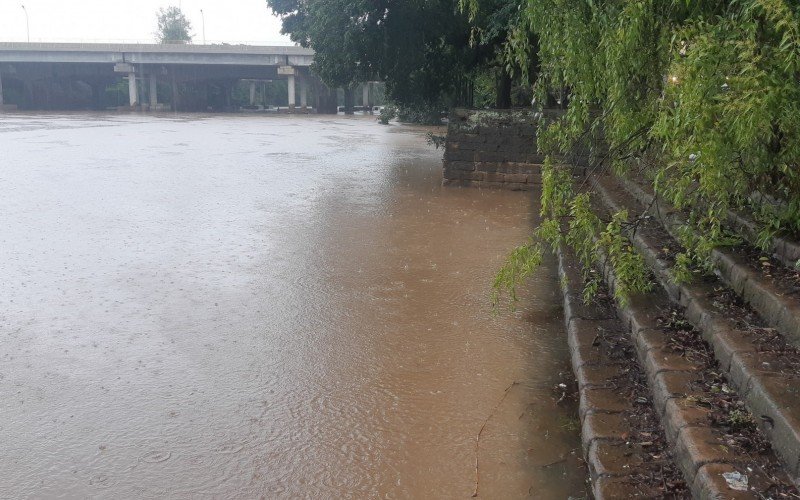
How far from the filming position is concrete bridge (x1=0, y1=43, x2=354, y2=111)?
47500 mm

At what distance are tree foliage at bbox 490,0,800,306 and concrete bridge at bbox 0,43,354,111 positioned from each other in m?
44.8

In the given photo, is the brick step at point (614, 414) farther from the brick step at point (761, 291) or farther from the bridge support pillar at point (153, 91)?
the bridge support pillar at point (153, 91)

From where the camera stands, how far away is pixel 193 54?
48.1 metres

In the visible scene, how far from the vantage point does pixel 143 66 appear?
4938 centimetres

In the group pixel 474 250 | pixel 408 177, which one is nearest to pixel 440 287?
pixel 474 250

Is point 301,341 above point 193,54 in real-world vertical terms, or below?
below

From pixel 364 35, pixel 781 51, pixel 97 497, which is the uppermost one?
pixel 364 35

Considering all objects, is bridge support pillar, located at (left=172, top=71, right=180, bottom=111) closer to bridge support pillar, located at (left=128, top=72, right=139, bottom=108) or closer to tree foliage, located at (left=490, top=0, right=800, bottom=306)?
bridge support pillar, located at (left=128, top=72, right=139, bottom=108)

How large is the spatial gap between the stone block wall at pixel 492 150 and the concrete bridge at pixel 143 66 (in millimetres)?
37521

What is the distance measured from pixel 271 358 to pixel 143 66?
165 ft

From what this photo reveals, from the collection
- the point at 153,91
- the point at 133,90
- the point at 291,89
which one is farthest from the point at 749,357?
the point at 153,91

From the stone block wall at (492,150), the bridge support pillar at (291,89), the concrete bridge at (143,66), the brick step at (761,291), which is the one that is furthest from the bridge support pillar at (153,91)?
the brick step at (761,291)

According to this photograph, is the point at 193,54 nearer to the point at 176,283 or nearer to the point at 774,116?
the point at 176,283

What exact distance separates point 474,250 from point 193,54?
4557cm
